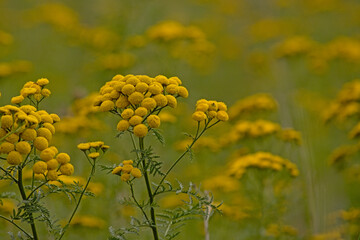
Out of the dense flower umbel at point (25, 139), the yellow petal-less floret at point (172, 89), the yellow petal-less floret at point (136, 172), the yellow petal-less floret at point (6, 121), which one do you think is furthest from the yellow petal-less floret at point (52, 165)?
the yellow petal-less floret at point (172, 89)

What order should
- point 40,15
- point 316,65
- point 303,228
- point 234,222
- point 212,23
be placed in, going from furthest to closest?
point 212,23 → point 40,15 → point 316,65 → point 303,228 → point 234,222

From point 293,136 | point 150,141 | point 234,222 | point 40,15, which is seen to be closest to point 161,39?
point 150,141

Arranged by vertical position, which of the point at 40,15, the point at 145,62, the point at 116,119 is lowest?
the point at 116,119

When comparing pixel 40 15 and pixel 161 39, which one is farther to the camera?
pixel 40 15

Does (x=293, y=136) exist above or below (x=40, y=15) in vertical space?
below

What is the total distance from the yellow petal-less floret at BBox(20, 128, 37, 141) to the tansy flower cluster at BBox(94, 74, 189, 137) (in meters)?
0.34

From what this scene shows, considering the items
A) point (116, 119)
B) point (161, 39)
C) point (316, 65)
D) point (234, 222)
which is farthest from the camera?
point (316, 65)

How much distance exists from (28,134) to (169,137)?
325 centimetres

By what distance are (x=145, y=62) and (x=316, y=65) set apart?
7.25 ft

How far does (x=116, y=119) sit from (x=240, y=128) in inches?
48.3

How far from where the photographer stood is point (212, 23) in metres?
11.4

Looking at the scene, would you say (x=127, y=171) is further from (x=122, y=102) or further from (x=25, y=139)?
(x=25, y=139)

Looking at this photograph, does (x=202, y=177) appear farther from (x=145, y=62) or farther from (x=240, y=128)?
(x=145, y=62)

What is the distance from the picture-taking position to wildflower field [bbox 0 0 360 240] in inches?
88.1
